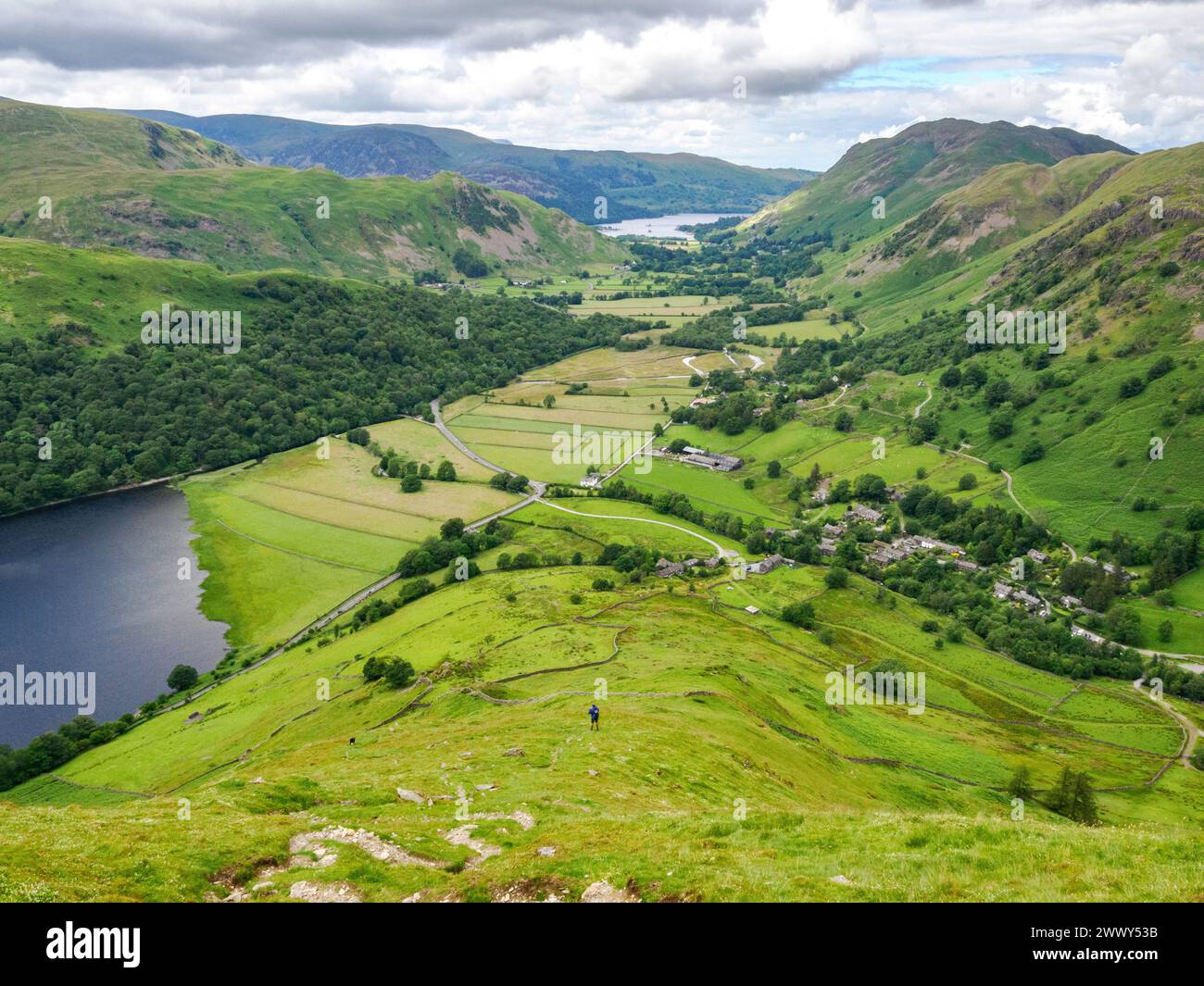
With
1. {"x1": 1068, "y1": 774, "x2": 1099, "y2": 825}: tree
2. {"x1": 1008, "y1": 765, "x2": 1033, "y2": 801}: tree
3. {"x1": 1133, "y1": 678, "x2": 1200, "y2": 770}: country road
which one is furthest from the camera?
{"x1": 1133, "y1": 678, "x2": 1200, "y2": 770}: country road

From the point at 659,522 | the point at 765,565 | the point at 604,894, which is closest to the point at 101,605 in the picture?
the point at 659,522

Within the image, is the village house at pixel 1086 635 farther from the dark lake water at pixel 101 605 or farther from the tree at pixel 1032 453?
the dark lake water at pixel 101 605

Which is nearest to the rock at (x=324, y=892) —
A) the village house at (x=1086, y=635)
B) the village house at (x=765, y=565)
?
the village house at (x=765, y=565)

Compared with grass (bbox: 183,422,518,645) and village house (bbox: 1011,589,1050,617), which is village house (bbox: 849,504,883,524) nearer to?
village house (bbox: 1011,589,1050,617)

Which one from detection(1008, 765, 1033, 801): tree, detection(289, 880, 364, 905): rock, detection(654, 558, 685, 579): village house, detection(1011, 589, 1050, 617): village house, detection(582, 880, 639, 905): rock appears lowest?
detection(1008, 765, 1033, 801): tree

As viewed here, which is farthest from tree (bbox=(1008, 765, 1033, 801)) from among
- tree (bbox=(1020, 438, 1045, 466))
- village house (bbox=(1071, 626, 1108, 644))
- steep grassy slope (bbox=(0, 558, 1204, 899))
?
tree (bbox=(1020, 438, 1045, 466))

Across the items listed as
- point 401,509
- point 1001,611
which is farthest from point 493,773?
point 401,509

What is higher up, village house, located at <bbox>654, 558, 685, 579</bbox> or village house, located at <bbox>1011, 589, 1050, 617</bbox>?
village house, located at <bbox>654, 558, 685, 579</bbox>
